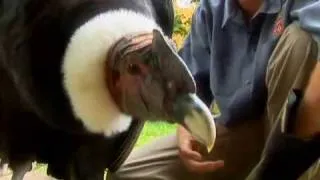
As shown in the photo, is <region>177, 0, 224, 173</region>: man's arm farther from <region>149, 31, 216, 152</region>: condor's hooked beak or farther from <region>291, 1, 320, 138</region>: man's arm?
<region>149, 31, 216, 152</region>: condor's hooked beak

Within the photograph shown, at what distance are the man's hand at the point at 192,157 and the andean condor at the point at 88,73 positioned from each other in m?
0.21

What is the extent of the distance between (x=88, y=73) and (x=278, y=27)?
48cm

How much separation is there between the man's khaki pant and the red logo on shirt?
0.03 metres

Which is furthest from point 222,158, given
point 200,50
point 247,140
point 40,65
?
point 40,65

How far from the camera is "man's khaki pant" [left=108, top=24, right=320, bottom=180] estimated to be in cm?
137

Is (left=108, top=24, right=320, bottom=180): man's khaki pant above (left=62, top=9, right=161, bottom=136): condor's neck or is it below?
below

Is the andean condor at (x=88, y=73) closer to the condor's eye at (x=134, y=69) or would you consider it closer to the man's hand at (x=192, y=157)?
the condor's eye at (x=134, y=69)

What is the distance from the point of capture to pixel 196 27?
162 cm

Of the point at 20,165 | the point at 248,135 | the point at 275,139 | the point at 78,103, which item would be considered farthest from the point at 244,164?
the point at 78,103

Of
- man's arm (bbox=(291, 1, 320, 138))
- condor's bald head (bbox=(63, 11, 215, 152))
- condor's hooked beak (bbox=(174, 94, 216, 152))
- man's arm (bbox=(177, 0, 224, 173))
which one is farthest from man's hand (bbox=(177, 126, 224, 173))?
condor's hooked beak (bbox=(174, 94, 216, 152))

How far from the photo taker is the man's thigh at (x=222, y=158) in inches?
60.9

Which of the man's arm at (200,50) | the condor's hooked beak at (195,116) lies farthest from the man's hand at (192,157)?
the condor's hooked beak at (195,116)

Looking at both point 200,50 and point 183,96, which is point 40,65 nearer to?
point 183,96

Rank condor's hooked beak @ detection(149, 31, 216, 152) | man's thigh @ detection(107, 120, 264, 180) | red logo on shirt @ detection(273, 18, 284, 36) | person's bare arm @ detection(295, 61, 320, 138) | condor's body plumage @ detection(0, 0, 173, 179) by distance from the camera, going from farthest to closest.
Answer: man's thigh @ detection(107, 120, 264, 180), red logo on shirt @ detection(273, 18, 284, 36), person's bare arm @ detection(295, 61, 320, 138), condor's body plumage @ detection(0, 0, 173, 179), condor's hooked beak @ detection(149, 31, 216, 152)
